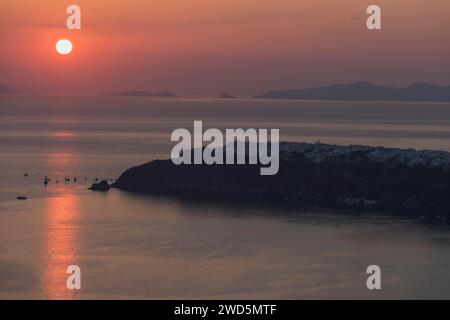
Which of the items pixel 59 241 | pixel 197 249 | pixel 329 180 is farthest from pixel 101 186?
pixel 197 249

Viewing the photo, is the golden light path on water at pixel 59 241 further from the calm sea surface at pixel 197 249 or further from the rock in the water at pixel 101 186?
the rock in the water at pixel 101 186

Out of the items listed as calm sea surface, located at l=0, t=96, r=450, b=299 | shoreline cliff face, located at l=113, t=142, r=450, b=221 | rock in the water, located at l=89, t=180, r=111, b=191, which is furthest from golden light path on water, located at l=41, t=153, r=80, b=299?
shoreline cliff face, located at l=113, t=142, r=450, b=221

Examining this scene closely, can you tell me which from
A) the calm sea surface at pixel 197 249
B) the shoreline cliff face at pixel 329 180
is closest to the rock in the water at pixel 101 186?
the calm sea surface at pixel 197 249

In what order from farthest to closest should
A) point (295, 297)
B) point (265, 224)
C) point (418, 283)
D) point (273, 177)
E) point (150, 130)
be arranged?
1. point (150, 130)
2. point (273, 177)
3. point (265, 224)
4. point (418, 283)
5. point (295, 297)
